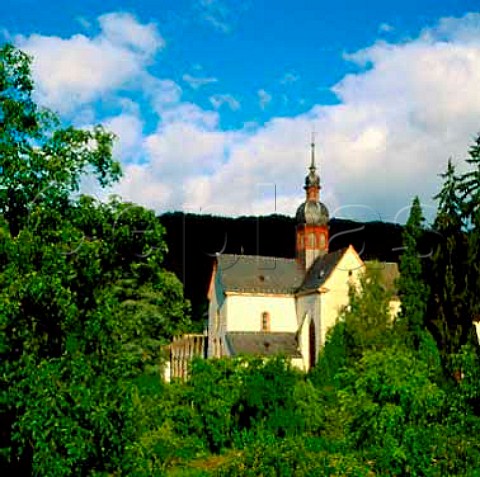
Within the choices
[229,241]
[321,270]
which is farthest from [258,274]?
[229,241]

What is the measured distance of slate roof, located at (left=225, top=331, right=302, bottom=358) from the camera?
39784 millimetres

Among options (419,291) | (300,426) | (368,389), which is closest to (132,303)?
(419,291)

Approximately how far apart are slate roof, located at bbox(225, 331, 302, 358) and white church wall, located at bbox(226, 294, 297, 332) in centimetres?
37

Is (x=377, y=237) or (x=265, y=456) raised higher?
(x=377, y=237)

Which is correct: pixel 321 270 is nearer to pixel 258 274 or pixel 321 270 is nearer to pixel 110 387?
pixel 258 274

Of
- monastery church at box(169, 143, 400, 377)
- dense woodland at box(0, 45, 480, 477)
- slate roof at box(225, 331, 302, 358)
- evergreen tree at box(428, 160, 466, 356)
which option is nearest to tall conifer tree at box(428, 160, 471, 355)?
evergreen tree at box(428, 160, 466, 356)

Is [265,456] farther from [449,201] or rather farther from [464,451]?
[449,201]

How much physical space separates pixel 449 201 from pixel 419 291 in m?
4.67

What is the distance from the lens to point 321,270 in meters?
41.2

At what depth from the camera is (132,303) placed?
37438 millimetres

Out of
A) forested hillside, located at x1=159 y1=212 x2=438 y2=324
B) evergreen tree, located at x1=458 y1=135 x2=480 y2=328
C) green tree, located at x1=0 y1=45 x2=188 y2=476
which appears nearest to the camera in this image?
green tree, located at x1=0 y1=45 x2=188 y2=476

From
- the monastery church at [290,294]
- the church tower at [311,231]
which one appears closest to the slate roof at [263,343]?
the monastery church at [290,294]

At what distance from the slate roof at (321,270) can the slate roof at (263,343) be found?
2.98 m

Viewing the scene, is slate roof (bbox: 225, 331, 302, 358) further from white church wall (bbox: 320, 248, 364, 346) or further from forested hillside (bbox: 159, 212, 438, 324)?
forested hillside (bbox: 159, 212, 438, 324)
